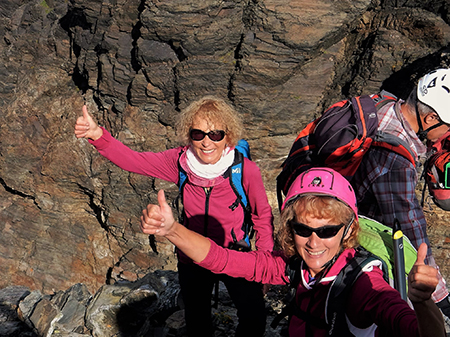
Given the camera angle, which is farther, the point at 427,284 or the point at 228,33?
the point at 228,33

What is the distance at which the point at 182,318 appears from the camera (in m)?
6.36

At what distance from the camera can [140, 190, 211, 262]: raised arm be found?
275 centimetres

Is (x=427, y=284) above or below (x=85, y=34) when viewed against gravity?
above

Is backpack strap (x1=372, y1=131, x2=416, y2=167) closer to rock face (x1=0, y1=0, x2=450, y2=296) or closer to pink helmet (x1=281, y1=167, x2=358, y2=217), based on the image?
pink helmet (x1=281, y1=167, x2=358, y2=217)

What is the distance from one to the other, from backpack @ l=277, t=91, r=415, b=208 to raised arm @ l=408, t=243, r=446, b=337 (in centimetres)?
206

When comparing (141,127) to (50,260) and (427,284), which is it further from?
(427,284)

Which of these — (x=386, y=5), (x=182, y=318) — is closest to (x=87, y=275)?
(x=182, y=318)

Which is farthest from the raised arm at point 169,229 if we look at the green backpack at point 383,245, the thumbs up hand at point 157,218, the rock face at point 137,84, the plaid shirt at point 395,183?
the rock face at point 137,84

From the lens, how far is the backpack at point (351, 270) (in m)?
2.75

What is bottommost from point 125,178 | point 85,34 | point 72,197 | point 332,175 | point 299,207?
point 72,197

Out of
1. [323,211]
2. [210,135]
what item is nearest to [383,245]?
[323,211]

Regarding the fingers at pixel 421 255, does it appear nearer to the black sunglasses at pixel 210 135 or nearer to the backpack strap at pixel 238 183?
the backpack strap at pixel 238 183

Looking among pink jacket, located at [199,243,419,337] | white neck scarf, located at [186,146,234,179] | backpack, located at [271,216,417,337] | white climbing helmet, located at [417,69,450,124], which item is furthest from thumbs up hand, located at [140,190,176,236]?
white climbing helmet, located at [417,69,450,124]

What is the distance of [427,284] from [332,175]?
3.83ft
